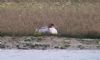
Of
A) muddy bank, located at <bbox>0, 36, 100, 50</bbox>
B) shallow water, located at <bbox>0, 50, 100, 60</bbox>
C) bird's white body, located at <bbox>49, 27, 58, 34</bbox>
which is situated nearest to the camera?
shallow water, located at <bbox>0, 50, 100, 60</bbox>

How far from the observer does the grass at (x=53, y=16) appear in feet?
58.8

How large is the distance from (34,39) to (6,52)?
78.4 inches

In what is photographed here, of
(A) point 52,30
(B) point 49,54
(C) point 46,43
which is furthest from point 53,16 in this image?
(B) point 49,54

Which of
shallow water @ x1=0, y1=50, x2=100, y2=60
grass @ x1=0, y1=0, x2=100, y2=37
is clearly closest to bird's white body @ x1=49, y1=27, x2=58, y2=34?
grass @ x1=0, y1=0, x2=100, y2=37

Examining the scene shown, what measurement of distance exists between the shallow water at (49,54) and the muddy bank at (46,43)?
30.8 inches

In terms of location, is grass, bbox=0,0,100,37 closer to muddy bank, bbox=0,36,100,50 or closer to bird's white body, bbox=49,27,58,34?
bird's white body, bbox=49,27,58,34

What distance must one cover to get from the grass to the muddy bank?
0.63 meters

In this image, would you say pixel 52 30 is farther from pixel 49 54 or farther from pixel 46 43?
pixel 49 54

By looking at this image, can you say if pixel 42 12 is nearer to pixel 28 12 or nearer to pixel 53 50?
pixel 28 12

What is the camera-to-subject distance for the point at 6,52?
564 inches

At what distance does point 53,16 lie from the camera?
20812mm

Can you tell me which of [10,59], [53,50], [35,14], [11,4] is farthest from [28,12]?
[10,59]

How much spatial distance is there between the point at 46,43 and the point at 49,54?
74.1 inches

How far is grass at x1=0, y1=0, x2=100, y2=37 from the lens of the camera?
1792 centimetres
